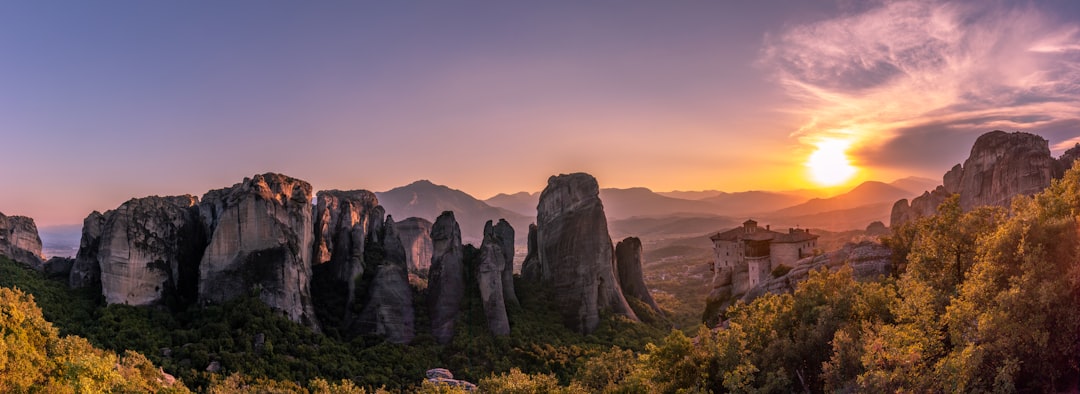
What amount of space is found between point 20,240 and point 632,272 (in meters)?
80.6

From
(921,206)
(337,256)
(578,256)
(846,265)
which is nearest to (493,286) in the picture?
(578,256)

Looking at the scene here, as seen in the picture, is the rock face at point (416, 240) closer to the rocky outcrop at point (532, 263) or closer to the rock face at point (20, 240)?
the rocky outcrop at point (532, 263)

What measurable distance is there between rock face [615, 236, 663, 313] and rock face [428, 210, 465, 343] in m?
32.2

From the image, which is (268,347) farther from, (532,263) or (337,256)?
(532,263)

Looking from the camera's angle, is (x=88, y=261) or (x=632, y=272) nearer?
(x=88, y=261)

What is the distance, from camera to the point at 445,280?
66812 millimetres

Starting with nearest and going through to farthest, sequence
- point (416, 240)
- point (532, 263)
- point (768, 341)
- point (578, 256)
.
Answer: point (768, 341)
point (578, 256)
point (532, 263)
point (416, 240)

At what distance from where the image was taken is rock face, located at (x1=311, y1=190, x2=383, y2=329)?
6316cm

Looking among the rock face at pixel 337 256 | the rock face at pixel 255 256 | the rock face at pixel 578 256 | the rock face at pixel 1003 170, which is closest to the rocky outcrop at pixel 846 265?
the rock face at pixel 578 256

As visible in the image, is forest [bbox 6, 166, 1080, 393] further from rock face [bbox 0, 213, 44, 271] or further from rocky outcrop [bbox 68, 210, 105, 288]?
rock face [bbox 0, 213, 44, 271]

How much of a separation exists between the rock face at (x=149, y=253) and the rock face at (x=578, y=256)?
44.7 m

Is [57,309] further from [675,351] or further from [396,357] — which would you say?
[675,351]

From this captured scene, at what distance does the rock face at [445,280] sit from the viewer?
63531 millimetres

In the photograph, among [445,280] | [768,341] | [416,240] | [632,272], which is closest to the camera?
[768,341]
